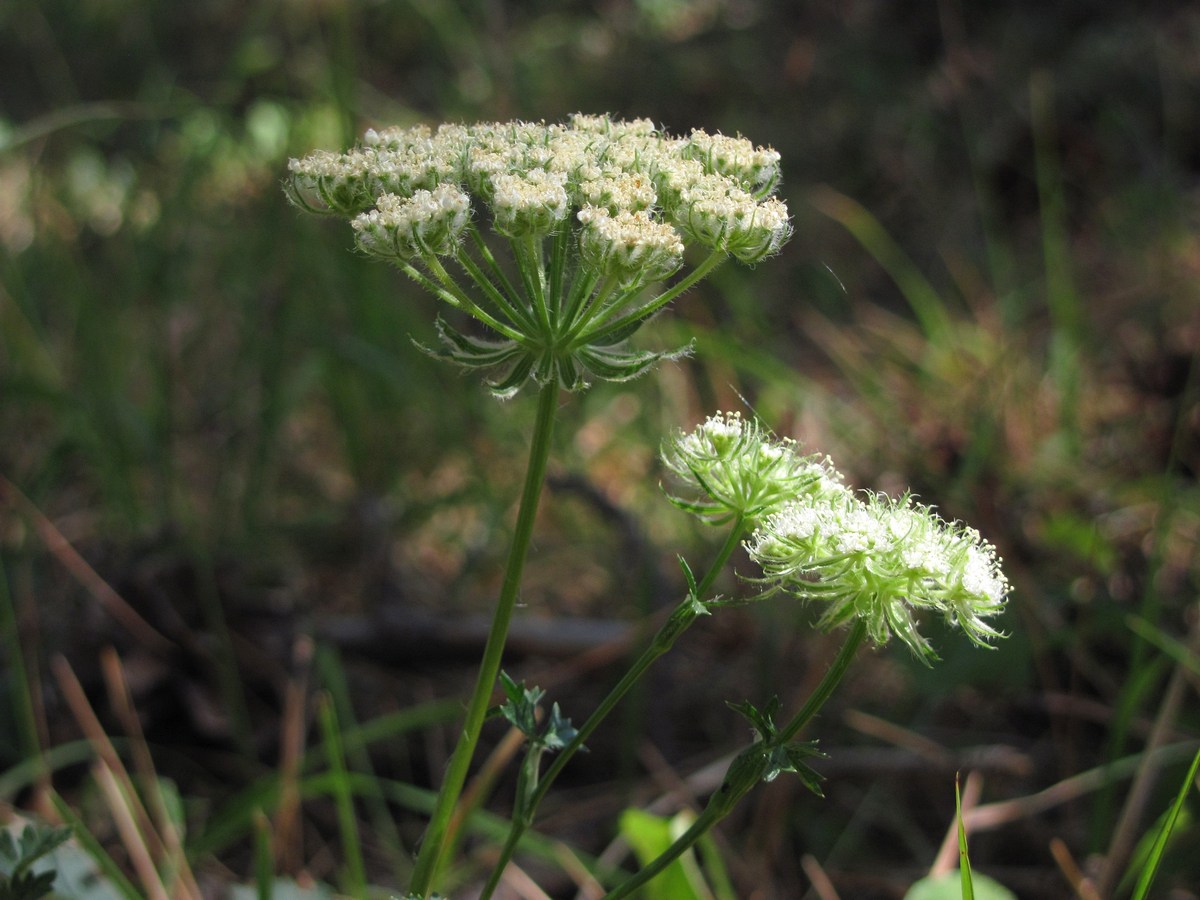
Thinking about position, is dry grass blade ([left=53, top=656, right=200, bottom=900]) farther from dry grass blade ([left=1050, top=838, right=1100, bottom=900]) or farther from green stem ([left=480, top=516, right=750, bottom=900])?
dry grass blade ([left=1050, top=838, right=1100, bottom=900])

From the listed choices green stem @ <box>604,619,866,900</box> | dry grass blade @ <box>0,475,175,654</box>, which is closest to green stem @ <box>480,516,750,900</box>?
green stem @ <box>604,619,866,900</box>

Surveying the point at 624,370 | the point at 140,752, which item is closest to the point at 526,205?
the point at 624,370

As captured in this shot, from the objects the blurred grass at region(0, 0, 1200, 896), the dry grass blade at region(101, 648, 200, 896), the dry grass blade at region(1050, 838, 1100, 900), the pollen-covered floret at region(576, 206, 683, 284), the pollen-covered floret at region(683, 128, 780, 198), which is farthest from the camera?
the blurred grass at region(0, 0, 1200, 896)

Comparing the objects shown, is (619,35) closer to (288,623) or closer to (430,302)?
(430,302)

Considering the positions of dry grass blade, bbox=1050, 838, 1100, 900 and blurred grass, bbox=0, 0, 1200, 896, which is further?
blurred grass, bbox=0, 0, 1200, 896

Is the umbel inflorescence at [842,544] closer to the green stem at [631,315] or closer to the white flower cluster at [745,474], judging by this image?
the white flower cluster at [745,474]

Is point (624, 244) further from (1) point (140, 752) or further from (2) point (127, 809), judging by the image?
(1) point (140, 752)

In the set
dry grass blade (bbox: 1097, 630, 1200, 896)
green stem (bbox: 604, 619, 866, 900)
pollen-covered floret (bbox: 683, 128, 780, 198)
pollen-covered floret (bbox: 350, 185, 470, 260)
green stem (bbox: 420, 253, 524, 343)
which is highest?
pollen-covered floret (bbox: 683, 128, 780, 198)
